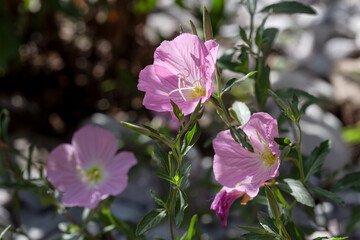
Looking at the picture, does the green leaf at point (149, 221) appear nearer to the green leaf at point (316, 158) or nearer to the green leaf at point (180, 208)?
the green leaf at point (180, 208)

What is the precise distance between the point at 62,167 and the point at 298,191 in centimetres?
61

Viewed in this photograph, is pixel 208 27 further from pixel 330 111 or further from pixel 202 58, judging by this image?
pixel 330 111

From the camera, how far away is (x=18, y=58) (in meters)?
2.22

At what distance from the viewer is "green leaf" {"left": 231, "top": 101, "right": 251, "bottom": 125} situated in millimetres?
933

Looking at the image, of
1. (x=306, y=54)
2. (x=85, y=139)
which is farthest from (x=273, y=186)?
(x=306, y=54)

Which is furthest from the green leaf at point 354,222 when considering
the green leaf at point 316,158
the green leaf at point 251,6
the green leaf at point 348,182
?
the green leaf at point 251,6

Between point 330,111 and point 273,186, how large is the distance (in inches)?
66.3

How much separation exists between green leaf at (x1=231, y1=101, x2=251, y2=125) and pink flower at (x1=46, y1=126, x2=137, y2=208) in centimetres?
35

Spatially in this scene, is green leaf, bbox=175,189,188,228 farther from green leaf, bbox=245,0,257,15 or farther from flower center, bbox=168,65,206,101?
A: green leaf, bbox=245,0,257,15

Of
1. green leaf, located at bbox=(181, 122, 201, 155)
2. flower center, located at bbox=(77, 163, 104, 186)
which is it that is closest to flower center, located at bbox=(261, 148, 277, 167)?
green leaf, located at bbox=(181, 122, 201, 155)

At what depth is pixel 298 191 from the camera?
89 cm

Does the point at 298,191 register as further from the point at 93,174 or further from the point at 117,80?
the point at 117,80

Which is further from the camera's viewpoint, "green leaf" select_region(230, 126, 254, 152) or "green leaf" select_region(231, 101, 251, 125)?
"green leaf" select_region(231, 101, 251, 125)

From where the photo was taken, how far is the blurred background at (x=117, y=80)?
2.07 m
